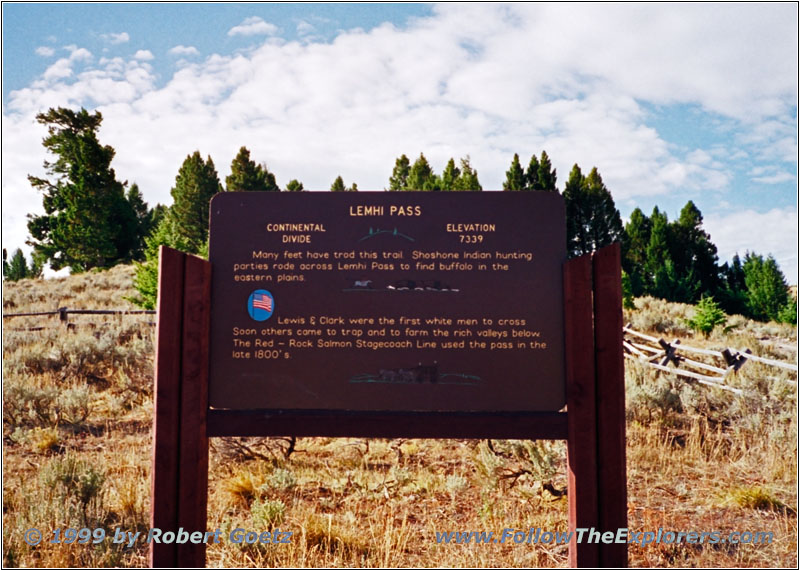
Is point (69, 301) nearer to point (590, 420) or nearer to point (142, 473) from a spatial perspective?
point (142, 473)

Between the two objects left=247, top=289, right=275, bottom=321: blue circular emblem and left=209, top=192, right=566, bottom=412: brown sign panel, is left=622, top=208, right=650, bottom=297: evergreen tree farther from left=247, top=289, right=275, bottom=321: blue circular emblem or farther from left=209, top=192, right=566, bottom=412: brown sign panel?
left=247, top=289, right=275, bottom=321: blue circular emblem

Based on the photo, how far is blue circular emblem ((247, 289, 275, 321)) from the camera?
10.9 feet

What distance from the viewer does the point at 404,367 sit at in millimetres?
3285

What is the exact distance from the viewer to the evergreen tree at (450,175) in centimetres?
4775

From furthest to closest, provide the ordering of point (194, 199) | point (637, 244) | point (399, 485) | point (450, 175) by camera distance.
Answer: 1. point (450, 175)
2. point (637, 244)
3. point (194, 199)
4. point (399, 485)

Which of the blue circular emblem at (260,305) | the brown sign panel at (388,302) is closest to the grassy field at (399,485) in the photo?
the brown sign panel at (388,302)

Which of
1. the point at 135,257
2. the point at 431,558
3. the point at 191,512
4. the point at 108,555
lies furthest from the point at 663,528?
the point at 135,257

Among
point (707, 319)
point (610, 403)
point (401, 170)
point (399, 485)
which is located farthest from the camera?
point (401, 170)

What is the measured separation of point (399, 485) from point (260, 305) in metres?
3.01

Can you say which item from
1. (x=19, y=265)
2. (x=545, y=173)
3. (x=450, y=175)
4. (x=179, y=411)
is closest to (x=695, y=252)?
(x=545, y=173)

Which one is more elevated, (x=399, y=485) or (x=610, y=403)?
(x=610, y=403)

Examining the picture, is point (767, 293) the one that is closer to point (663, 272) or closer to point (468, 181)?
point (663, 272)

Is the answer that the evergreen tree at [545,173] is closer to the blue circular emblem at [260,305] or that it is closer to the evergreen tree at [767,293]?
the evergreen tree at [767,293]

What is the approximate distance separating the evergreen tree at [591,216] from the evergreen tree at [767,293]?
10827 millimetres
